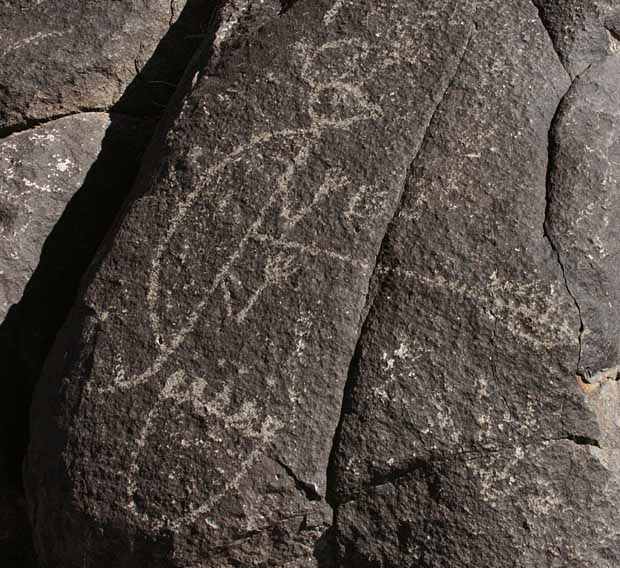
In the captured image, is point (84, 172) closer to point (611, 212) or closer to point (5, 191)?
point (5, 191)

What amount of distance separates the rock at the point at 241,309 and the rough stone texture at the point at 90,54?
429 millimetres

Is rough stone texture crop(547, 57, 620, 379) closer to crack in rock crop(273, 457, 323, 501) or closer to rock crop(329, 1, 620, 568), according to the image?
rock crop(329, 1, 620, 568)

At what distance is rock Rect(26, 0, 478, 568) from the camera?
5.48 ft

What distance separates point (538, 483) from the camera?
1.60 metres

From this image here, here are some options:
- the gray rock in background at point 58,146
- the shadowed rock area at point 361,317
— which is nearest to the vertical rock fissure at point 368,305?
the shadowed rock area at point 361,317

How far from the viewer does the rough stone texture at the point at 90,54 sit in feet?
7.38

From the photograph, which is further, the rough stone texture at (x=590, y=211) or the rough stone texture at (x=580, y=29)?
the rough stone texture at (x=580, y=29)

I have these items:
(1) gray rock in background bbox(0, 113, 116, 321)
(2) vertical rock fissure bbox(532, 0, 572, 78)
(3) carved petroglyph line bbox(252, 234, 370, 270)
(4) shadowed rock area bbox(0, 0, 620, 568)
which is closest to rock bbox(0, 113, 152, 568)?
(1) gray rock in background bbox(0, 113, 116, 321)

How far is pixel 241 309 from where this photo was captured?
5.69 feet

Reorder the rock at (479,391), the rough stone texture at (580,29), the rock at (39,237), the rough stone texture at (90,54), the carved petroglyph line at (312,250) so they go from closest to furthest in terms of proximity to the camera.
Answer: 1. the rock at (479,391)
2. the carved petroglyph line at (312,250)
3. the rough stone texture at (580,29)
4. the rock at (39,237)
5. the rough stone texture at (90,54)

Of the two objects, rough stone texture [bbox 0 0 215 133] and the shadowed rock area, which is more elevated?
rough stone texture [bbox 0 0 215 133]

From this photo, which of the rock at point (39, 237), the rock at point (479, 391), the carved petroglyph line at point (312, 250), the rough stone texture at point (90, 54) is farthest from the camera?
the rough stone texture at point (90, 54)

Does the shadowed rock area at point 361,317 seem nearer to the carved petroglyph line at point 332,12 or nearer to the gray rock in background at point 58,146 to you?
the carved petroglyph line at point 332,12

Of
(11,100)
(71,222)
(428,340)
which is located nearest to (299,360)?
(428,340)
